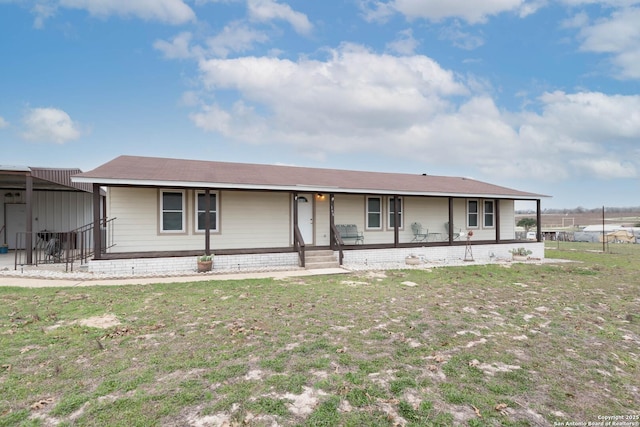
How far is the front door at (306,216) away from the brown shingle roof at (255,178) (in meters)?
0.74

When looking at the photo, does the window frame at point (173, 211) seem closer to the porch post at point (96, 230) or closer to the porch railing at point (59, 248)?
the porch railing at point (59, 248)

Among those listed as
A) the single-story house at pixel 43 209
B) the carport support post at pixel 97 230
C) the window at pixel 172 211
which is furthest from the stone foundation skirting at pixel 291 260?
the single-story house at pixel 43 209

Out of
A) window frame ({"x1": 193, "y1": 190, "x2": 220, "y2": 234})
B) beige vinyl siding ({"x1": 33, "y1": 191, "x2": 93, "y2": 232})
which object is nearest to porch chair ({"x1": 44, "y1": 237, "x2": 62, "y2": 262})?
beige vinyl siding ({"x1": 33, "y1": 191, "x2": 93, "y2": 232})

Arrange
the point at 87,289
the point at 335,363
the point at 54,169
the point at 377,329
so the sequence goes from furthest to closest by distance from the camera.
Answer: the point at 54,169 < the point at 87,289 < the point at 377,329 < the point at 335,363

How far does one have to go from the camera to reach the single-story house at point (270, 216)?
33.5 feet

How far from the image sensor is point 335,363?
3.67 m

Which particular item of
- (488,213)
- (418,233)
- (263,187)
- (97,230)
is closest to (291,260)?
(263,187)

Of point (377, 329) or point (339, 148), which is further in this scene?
point (339, 148)

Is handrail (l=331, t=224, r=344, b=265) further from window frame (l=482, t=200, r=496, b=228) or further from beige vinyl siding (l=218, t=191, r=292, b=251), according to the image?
window frame (l=482, t=200, r=496, b=228)

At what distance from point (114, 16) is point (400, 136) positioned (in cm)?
1834

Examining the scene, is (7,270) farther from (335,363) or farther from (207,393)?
(335,363)

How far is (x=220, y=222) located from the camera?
11.5m

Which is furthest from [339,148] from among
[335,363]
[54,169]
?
[335,363]

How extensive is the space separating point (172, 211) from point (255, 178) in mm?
3020
